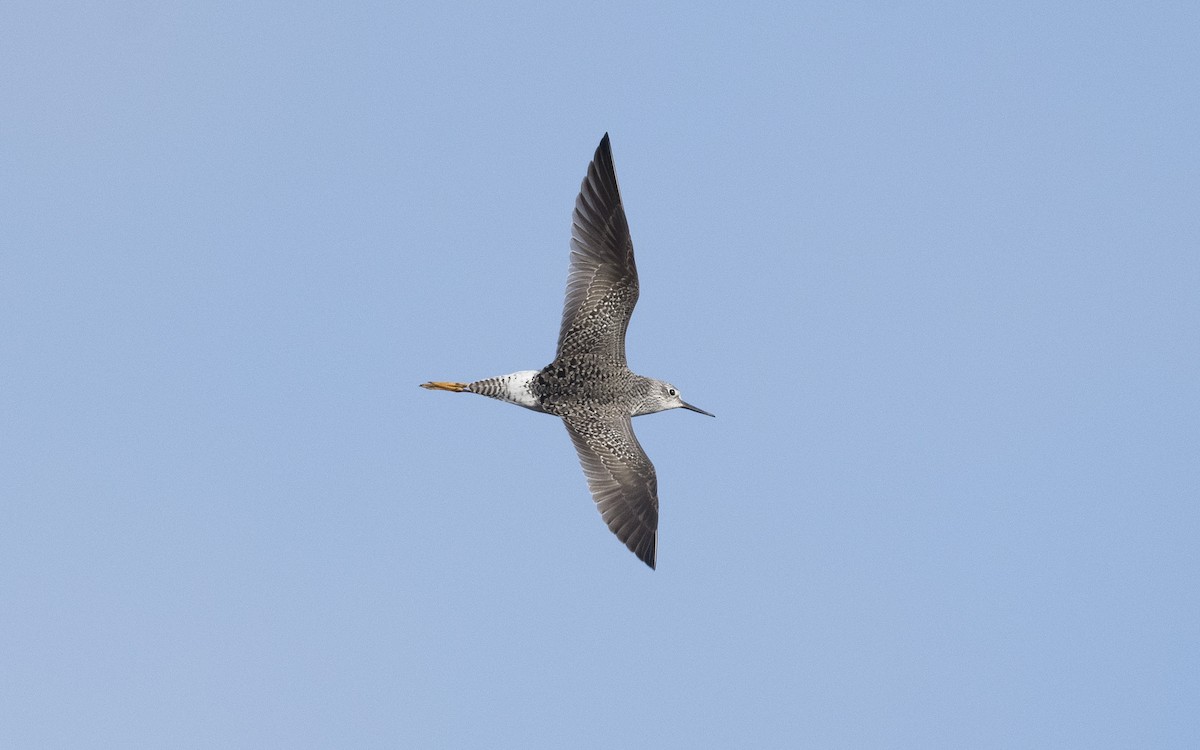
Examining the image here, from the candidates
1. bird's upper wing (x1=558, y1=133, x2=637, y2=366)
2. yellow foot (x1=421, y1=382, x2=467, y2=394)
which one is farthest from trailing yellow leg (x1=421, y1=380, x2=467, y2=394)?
bird's upper wing (x1=558, y1=133, x2=637, y2=366)

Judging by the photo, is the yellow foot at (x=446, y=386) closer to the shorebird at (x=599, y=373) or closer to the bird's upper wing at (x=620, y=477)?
the shorebird at (x=599, y=373)

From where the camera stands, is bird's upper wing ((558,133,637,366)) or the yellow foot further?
the yellow foot

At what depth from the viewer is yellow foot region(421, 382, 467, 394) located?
2872cm

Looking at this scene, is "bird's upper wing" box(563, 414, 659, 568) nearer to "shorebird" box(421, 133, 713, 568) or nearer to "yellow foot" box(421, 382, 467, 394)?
"shorebird" box(421, 133, 713, 568)

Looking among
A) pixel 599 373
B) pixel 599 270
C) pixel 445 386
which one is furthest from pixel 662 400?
pixel 445 386

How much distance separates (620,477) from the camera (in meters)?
28.4

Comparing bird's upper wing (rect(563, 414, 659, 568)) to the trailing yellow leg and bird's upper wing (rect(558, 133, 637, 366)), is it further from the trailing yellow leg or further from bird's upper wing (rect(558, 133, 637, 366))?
the trailing yellow leg

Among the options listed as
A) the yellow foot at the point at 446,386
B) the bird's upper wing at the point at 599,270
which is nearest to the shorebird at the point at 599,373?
the bird's upper wing at the point at 599,270

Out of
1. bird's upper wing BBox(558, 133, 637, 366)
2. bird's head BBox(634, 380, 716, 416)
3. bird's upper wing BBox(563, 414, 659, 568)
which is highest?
bird's upper wing BBox(558, 133, 637, 366)

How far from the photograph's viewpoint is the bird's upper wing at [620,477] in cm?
2805

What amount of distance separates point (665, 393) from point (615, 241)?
3084 mm

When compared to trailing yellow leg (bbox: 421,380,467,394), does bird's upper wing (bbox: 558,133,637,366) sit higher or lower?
higher

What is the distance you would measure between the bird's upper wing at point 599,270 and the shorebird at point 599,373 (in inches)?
0.7

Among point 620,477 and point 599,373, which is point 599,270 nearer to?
point 599,373
